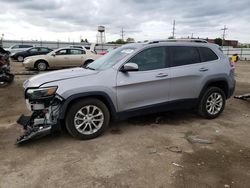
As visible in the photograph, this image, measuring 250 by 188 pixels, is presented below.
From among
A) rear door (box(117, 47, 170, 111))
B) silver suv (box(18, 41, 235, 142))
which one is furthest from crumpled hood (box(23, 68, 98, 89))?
rear door (box(117, 47, 170, 111))

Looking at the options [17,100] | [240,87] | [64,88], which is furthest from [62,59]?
[64,88]

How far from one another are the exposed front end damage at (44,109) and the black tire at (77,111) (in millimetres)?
199

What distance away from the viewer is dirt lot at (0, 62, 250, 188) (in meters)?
3.38

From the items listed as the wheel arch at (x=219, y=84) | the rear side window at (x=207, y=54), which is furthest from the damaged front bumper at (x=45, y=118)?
the rear side window at (x=207, y=54)

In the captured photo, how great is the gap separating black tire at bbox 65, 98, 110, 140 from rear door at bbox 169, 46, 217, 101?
147cm

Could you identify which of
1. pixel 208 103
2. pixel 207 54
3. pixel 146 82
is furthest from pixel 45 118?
pixel 207 54

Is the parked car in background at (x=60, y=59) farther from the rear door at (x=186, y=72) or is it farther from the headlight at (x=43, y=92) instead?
the headlight at (x=43, y=92)

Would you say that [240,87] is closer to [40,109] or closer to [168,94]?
[168,94]

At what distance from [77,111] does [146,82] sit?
1.40 m

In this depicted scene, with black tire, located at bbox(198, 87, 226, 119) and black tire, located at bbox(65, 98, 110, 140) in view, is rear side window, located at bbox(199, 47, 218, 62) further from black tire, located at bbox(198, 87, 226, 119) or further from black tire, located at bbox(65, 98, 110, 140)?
black tire, located at bbox(65, 98, 110, 140)

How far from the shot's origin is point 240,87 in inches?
417

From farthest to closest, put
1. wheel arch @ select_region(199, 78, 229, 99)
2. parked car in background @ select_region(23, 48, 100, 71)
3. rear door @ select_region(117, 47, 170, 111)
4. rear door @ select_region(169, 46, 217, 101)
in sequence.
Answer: parked car in background @ select_region(23, 48, 100, 71) → wheel arch @ select_region(199, 78, 229, 99) → rear door @ select_region(169, 46, 217, 101) → rear door @ select_region(117, 47, 170, 111)

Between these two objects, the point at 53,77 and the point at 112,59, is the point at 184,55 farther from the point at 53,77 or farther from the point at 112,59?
the point at 53,77

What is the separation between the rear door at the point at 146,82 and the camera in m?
4.80
